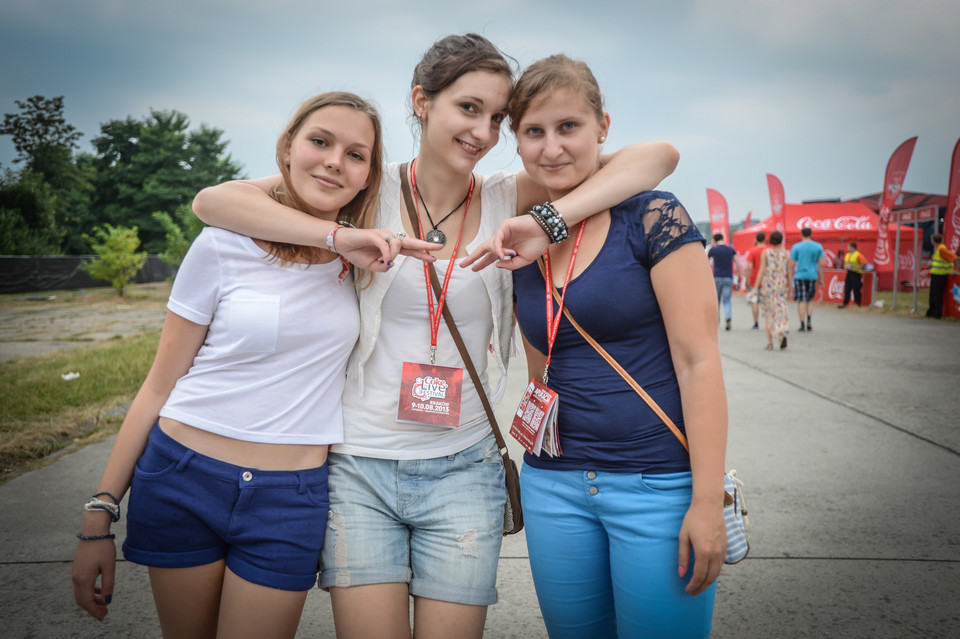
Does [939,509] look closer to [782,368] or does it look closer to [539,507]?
[539,507]

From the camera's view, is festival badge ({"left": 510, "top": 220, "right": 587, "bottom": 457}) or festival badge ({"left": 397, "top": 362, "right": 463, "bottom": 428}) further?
festival badge ({"left": 397, "top": 362, "right": 463, "bottom": 428})

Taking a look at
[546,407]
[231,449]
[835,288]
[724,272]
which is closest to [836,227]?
[835,288]

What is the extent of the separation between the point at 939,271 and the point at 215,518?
53.9ft

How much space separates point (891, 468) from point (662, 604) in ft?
12.7

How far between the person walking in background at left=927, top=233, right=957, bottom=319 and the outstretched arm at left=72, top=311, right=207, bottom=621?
16.0 m

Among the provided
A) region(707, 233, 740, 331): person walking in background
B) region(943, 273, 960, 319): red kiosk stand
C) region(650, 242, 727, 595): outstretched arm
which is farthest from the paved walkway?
region(943, 273, 960, 319): red kiosk stand

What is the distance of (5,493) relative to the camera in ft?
13.0

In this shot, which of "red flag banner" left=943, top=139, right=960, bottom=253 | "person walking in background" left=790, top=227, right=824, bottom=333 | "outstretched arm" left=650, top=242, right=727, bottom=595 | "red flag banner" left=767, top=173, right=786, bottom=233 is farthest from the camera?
"red flag banner" left=767, top=173, right=786, bottom=233

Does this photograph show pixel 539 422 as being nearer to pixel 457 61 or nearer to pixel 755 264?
pixel 457 61

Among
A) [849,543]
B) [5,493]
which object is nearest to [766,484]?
[849,543]

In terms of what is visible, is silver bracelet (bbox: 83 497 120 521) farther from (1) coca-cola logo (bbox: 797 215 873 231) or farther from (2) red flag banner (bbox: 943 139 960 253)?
(1) coca-cola logo (bbox: 797 215 873 231)

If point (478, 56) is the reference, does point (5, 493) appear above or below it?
below

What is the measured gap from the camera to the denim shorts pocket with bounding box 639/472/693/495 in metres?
1.56

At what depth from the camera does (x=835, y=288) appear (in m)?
19.9
